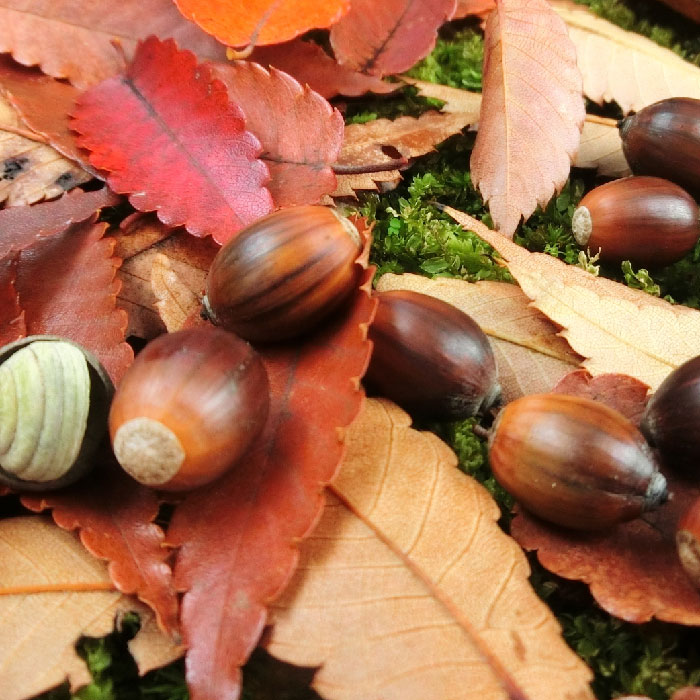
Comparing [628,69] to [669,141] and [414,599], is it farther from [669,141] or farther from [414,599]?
[414,599]

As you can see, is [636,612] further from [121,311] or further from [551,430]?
[121,311]

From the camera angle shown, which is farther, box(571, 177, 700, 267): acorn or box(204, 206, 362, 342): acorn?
box(571, 177, 700, 267): acorn

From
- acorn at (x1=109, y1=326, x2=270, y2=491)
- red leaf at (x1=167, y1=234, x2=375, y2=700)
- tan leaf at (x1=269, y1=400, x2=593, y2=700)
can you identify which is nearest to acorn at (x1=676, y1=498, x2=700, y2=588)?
tan leaf at (x1=269, y1=400, x2=593, y2=700)

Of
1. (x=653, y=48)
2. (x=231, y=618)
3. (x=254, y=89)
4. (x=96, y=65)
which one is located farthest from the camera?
(x=653, y=48)

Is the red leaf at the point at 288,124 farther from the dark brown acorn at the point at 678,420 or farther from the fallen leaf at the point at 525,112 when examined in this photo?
the dark brown acorn at the point at 678,420

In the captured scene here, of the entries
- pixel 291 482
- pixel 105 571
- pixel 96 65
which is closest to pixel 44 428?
pixel 105 571

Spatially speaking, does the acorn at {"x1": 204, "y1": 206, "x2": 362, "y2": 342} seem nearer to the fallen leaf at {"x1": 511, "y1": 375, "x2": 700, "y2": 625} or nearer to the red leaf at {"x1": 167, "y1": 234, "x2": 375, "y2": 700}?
the red leaf at {"x1": 167, "y1": 234, "x2": 375, "y2": 700}
